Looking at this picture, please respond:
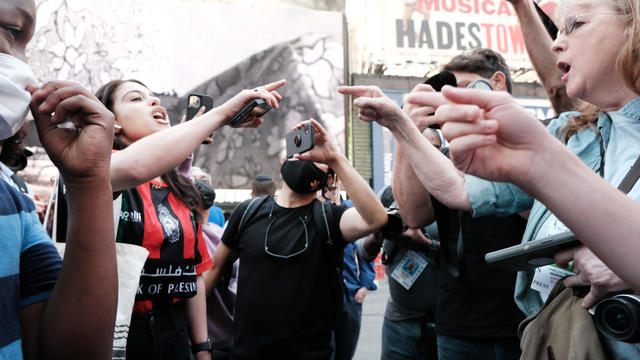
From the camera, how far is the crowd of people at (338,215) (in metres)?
0.89

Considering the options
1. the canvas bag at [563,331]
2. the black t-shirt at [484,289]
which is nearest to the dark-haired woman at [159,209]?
the black t-shirt at [484,289]

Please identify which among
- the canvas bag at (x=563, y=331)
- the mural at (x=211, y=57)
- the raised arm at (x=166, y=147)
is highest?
the mural at (x=211, y=57)

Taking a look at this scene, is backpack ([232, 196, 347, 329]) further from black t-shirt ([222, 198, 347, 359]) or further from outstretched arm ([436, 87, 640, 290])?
outstretched arm ([436, 87, 640, 290])

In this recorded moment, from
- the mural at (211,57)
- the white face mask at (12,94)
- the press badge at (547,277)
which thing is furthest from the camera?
the mural at (211,57)

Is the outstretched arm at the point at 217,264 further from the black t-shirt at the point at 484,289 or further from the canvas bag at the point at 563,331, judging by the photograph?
the canvas bag at the point at 563,331

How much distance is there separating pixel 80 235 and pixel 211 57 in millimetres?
17667

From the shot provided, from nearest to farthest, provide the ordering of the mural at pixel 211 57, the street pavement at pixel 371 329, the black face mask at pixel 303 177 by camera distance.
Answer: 1. the black face mask at pixel 303 177
2. the street pavement at pixel 371 329
3. the mural at pixel 211 57

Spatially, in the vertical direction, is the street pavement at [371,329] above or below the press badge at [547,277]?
below

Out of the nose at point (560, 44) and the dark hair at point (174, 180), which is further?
the dark hair at point (174, 180)

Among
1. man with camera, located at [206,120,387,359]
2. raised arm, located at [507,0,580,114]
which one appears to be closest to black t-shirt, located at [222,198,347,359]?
man with camera, located at [206,120,387,359]

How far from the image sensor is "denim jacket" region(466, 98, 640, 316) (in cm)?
143

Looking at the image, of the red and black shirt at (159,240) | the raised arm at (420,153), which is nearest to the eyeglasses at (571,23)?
the raised arm at (420,153)

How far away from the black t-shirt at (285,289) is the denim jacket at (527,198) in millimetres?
1300

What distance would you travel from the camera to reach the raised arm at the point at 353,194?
8.92ft
